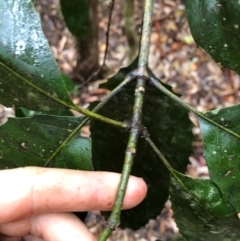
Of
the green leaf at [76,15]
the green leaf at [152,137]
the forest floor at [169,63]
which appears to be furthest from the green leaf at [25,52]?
the forest floor at [169,63]

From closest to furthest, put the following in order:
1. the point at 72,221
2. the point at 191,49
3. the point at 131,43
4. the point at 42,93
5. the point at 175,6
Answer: the point at 42,93
the point at 72,221
the point at 131,43
the point at 191,49
the point at 175,6

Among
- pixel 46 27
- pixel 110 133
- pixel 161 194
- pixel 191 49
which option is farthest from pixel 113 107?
pixel 46 27

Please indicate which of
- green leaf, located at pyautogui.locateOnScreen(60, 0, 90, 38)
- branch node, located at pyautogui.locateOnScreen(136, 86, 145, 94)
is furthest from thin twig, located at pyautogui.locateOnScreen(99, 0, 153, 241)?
green leaf, located at pyautogui.locateOnScreen(60, 0, 90, 38)

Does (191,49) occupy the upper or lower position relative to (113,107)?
lower

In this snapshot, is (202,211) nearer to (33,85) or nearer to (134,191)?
(134,191)

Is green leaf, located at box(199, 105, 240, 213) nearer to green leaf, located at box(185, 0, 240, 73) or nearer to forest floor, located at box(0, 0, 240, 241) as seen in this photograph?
green leaf, located at box(185, 0, 240, 73)

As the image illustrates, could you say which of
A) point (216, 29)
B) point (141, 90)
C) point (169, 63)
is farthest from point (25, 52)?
point (169, 63)

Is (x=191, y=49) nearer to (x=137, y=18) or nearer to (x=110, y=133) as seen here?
(x=137, y=18)
